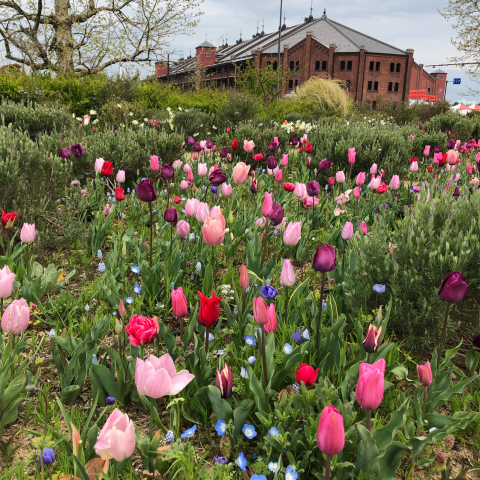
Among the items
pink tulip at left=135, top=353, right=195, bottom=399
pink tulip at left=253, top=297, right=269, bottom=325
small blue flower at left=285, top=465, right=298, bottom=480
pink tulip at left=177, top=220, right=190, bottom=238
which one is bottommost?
small blue flower at left=285, top=465, right=298, bottom=480

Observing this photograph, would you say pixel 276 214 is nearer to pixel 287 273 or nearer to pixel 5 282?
pixel 287 273

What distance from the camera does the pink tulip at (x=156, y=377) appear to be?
1.35 metres

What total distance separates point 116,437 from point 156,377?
0.69ft

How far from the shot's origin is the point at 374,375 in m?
1.33

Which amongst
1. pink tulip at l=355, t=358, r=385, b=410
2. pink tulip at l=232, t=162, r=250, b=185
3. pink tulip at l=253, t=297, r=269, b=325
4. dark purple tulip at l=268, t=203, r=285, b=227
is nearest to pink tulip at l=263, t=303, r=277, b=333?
pink tulip at l=253, t=297, r=269, b=325

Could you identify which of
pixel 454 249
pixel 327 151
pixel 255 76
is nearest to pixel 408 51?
pixel 255 76

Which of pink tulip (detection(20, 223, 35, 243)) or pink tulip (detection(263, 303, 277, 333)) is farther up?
pink tulip (detection(20, 223, 35, 243))

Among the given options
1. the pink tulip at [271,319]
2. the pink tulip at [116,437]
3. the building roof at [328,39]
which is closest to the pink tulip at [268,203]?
the pink tulip at [271,319]

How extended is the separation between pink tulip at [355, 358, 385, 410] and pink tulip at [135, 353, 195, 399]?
0.56 metres

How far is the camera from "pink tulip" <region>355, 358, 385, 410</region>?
1336mm

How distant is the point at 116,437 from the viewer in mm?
1210

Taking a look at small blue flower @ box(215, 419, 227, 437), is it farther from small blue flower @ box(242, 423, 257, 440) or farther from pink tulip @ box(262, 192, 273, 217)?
pink tulip @ box(262, 192, 273, 217)

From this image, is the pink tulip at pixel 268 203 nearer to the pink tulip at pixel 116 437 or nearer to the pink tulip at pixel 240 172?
the pink tulip at pixel 240 172

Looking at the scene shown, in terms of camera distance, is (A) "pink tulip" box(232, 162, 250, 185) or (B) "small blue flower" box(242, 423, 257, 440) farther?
(A) "pink tulip" box(232, 162, 250, 185)
